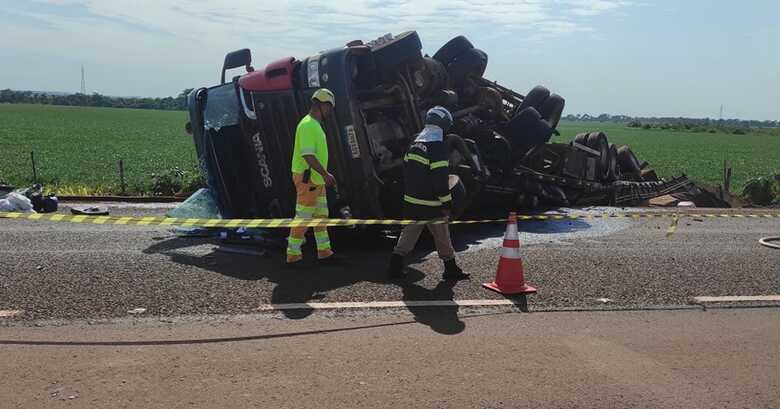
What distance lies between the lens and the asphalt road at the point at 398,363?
366 centimetres

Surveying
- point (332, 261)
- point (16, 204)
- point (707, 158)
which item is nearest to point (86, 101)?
point (707, 158)

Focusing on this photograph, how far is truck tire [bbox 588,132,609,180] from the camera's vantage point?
40.8 feet

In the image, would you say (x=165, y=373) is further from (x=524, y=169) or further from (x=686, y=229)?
(x=686, y=229)

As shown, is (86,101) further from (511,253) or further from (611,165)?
(511,253)

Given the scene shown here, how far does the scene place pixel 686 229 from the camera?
9.68 meters

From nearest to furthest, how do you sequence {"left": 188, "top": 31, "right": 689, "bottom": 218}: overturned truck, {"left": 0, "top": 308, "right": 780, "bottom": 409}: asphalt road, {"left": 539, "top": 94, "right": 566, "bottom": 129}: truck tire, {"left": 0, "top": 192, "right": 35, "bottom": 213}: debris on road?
{"left": 0, "top": 308, "right": 780, "bottom": 409}: asphalt road < {"left": 188, "top": 31, "right": 689, "bottom": 218}: overturned truck < {"left": 0, "top": 192, "right": 35, "bottom": 213}: debris on road < {"left": 539, "top": 94, "right": 566, "bottom": 129}: truck tire

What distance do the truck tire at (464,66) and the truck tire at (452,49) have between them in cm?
5

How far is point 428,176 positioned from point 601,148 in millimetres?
7562

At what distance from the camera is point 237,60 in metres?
8.38

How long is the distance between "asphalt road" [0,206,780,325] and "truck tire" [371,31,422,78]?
2084 mm

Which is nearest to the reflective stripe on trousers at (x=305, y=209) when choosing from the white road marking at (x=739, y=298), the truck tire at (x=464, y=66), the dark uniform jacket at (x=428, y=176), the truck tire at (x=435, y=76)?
the dark uniform jacket at (x=428, y=176)

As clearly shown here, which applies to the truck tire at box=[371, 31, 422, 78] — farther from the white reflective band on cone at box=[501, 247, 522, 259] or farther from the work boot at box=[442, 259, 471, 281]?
the white reflective band on cone at box=[501, 247, 522, 259]

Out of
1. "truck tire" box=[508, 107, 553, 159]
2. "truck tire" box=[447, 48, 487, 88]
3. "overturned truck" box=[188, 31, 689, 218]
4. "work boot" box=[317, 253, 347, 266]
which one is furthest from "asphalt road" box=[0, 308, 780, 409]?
"truck tire" box=[447, 48, 487, 88]

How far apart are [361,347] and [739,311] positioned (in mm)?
3237
